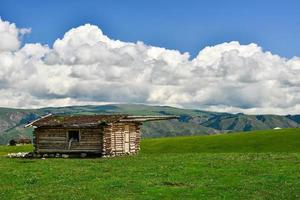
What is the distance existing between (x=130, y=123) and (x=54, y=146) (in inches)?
443

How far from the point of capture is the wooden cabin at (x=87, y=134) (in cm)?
6697

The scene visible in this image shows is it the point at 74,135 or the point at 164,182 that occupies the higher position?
the point at 74,135

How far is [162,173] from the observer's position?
1558 inches

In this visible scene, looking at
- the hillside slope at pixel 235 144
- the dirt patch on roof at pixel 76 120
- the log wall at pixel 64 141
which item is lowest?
the hillside slope at pixel 235 144

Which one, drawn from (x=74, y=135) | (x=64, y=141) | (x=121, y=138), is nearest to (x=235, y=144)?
(x=121, y=138)

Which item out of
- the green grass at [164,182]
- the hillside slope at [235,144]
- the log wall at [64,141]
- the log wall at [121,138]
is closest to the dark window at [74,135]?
the log wall at [64,141]

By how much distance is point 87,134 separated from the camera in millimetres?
67938

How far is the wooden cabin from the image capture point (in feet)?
220

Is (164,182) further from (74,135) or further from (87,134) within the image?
(74,135)

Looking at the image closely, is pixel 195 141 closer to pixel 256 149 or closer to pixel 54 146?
pixel 256 149

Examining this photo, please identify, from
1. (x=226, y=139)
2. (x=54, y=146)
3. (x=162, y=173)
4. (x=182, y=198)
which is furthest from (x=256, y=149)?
(x=182, y=198)

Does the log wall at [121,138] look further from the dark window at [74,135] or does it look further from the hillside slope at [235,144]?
the hillside slope at [235,144]

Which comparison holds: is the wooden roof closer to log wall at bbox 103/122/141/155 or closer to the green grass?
log wall at bbox 103/122/141/155

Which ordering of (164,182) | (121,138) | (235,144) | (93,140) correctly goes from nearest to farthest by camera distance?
(164,182), (93,140), (121,138), (235,144)
